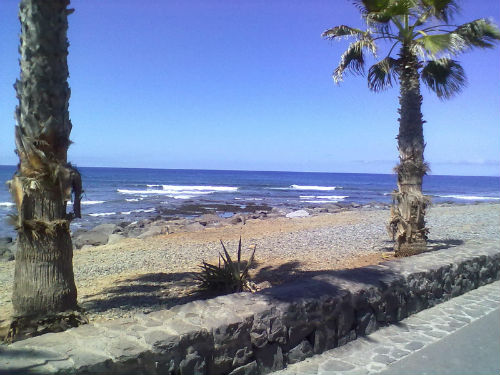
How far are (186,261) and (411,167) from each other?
16.4 ft

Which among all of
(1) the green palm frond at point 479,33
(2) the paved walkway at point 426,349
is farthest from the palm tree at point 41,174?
(1) the green palm frond at point 479,33

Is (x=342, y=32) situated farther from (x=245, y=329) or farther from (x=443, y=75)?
(x=245, y=329)

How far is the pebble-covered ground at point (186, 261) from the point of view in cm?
617

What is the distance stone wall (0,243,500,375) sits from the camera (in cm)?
278

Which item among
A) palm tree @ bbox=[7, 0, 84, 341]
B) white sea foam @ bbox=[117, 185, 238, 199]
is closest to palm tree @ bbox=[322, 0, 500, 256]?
palm tree @ bbox=[7, 0, 84, 341]

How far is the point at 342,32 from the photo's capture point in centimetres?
870

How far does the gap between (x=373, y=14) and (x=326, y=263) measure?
15.7 feet

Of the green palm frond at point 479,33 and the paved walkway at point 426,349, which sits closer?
the paved walkway at point 426,349

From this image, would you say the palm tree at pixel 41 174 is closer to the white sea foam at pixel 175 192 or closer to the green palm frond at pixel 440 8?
the green palm frond at pixel 440 8

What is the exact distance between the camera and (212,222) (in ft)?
66.8

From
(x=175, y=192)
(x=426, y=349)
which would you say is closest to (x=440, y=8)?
(x=426, y=349)

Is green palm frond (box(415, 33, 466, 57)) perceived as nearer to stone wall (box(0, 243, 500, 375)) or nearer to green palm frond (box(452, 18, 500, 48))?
green palm frond (box(452, 18, 500, 48))

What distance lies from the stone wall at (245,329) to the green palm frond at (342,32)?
5117mm

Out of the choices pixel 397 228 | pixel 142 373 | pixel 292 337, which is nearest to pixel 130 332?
pixel 142 373
